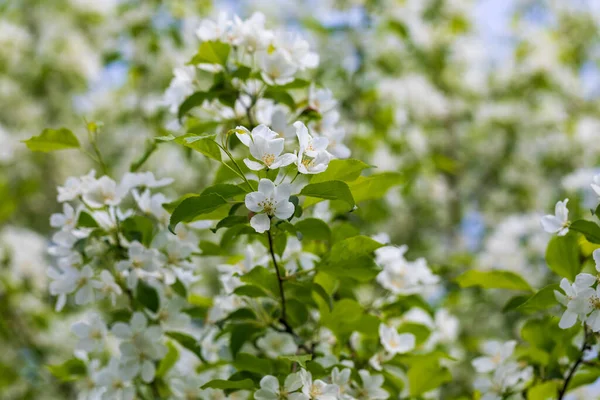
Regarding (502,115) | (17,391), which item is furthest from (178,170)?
(502,115)

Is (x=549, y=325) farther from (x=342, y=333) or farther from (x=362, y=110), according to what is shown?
(x=362, y=110)

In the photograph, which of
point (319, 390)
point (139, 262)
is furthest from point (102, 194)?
point (319, 390)

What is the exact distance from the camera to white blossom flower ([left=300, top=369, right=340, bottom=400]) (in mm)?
1056

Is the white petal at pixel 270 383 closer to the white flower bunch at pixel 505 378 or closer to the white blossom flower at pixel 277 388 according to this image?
the white blossom flower at pixel 277 388

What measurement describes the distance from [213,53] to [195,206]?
1.52 feet

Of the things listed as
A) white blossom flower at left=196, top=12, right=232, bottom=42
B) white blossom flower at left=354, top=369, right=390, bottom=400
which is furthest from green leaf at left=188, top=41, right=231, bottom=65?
white blossom flower at left=354, top=369, right=390, bottom=400

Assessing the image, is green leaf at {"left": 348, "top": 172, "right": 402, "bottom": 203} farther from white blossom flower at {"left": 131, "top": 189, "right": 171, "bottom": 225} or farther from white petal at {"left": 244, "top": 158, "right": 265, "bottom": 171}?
white blossom flower at {"left": 131, "top": 189, "right": 171, "bottom": 225}

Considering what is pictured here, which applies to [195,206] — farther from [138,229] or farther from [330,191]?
[138,229]

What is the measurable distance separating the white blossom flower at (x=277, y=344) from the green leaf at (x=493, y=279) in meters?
0.40

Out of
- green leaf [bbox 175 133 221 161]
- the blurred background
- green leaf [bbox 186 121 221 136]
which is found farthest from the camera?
the blurred background

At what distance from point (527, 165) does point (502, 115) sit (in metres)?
0.41

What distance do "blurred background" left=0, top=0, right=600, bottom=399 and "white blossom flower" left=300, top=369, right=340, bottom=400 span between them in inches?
58.4

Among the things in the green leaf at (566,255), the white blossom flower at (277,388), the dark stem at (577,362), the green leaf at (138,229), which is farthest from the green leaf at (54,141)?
the dark stem at (577,362)

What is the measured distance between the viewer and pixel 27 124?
5184 millimetres
